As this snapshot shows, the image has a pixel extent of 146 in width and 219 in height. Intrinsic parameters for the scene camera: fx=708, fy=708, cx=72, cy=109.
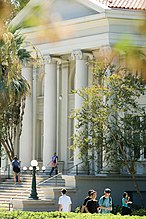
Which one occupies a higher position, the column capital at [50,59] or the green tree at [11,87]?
the column capital at [50,59]

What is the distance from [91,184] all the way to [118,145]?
11.4 feet

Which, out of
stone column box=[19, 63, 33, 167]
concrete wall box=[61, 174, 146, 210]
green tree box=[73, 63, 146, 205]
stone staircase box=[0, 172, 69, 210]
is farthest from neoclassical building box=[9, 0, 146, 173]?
green tree box=[73, 63, 146, 205]

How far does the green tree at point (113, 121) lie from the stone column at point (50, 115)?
581cm

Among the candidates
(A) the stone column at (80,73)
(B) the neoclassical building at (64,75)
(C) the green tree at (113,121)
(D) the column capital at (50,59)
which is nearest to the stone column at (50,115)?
(B) the neoclassical building at (64,75)

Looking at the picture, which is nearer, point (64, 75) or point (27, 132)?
point (27, 132)

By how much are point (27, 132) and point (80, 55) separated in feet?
18.4

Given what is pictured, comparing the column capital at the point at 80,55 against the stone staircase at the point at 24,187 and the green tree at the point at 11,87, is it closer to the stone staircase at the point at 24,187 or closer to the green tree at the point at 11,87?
the green tree at the point at 11,87

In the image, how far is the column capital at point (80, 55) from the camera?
33625 mm

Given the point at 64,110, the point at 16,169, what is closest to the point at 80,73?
the point at 64,110

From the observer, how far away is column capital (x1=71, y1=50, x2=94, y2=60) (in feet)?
110

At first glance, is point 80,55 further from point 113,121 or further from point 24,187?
point 24,187

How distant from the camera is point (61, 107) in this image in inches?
1503

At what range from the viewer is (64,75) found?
125ft

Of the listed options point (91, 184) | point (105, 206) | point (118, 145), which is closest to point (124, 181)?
point (91, 184)
